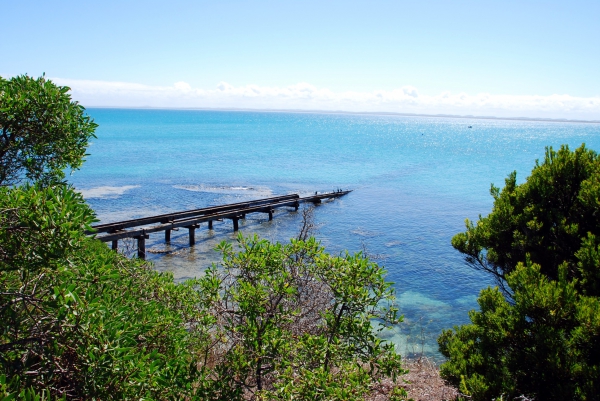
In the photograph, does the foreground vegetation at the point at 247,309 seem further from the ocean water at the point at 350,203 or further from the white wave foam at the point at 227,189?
the white wave foam at the point at 227,189

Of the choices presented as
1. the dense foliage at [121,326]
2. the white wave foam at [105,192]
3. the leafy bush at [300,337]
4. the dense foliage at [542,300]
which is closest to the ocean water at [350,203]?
the white wave foam at [105,192]

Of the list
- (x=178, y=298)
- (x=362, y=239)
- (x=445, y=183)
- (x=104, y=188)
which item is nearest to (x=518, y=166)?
(x=445, y=183)

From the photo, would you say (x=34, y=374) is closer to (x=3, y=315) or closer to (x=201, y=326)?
(x=3, y=315)

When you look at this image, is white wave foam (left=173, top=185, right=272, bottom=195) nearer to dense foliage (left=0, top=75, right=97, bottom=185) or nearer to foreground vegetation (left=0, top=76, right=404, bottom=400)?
foreground vegetation (left=0, top=76, right=404, bottom=400)

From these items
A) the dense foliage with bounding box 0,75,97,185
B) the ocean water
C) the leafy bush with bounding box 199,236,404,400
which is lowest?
the ocean water

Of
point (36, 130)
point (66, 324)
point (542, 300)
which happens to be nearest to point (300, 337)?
point (66, 324)

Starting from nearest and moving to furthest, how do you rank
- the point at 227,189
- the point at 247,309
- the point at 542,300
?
1. the point at 247,309
2. the point at 542,300
3. the point at 227,189

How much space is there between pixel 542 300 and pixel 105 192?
42.6 metres

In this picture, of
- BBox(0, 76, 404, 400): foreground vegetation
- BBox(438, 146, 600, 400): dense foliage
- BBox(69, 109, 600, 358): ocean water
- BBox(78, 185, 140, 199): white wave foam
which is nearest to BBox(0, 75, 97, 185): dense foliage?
BBox(0, 76, 404, 400): foreground vegetation

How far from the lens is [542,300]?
22.9ft

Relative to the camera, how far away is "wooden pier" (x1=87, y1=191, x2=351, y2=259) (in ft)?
79.1

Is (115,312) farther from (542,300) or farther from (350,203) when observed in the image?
(350,203)

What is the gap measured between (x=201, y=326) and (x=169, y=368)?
182cm

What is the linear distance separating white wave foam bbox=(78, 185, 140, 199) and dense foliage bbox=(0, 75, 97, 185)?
34.5 meters
